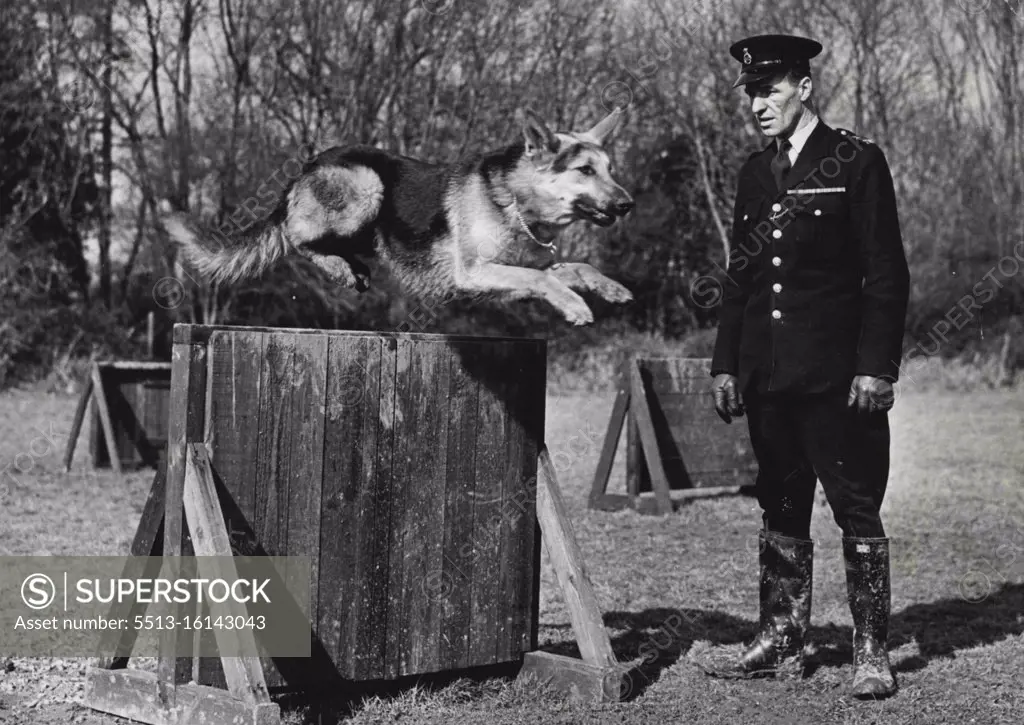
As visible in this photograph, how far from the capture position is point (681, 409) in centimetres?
985

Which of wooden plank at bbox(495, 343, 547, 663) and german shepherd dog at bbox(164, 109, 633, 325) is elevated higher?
german shepherd dog at bbox(164, 109, 633, 325)

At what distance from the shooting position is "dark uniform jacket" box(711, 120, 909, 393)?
426 centimetres

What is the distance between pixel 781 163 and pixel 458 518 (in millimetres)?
1903

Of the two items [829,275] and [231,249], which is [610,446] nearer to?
[829,275]

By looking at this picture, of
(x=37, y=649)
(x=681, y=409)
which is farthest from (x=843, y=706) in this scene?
(x=681, y=409)

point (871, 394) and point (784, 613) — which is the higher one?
point (871, 394)

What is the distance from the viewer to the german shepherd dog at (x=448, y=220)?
3887 millimetres

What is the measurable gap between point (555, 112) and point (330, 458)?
1418cm

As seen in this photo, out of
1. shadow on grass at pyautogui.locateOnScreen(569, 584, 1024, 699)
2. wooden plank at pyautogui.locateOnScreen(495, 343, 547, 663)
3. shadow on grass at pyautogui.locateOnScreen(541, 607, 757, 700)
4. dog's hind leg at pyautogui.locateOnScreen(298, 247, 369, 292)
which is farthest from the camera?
shadow on grass at pyautogui.locateOnScreen(569, 584, 1024, 699)

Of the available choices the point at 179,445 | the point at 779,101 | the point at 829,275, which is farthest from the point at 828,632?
the point at 179,445

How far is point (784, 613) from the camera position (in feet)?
15.2

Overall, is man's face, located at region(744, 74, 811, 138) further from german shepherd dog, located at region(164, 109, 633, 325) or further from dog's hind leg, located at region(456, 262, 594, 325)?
dog's hind leg, located at region(456, 262, 594, 325)

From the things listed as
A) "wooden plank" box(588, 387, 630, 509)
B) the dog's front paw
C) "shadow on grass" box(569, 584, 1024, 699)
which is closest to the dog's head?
the dog's front paw

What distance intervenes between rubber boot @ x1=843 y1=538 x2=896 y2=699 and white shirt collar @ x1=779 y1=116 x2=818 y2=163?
1.53 meters
